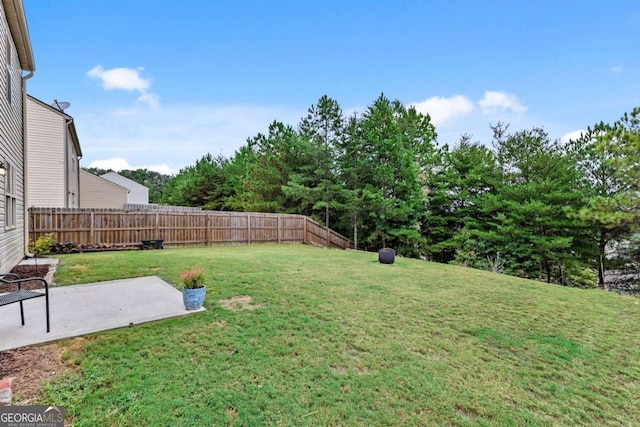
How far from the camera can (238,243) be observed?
14.1 metres

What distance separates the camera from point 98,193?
19.2 m

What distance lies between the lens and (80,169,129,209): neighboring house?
737 inches

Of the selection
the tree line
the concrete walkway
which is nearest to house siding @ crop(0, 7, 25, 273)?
the concrete walkway

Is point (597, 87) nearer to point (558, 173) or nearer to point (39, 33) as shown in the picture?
point (558, 173)

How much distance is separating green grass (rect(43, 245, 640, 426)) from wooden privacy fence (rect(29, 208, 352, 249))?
8.42 metres

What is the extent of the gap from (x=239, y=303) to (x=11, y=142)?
625cm

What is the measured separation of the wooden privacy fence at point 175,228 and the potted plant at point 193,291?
29.9ft

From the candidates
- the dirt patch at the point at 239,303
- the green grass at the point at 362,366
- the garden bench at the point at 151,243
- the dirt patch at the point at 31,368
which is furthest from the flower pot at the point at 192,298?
the garden bench at the point at 151,243

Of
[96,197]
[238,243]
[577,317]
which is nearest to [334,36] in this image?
[238,243]

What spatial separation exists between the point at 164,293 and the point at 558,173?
16.1m

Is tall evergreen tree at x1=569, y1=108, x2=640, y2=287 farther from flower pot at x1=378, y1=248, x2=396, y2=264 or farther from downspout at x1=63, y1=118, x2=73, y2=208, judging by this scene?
downspout at x1=63, y1=118, x2=73, y2=208

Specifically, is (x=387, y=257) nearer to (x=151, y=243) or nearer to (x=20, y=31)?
(x=151, y=243)

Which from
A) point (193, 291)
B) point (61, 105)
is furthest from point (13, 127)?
point (61, 105)

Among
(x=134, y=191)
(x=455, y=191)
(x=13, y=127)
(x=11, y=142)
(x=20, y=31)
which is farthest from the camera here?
(x=134, y=191)
